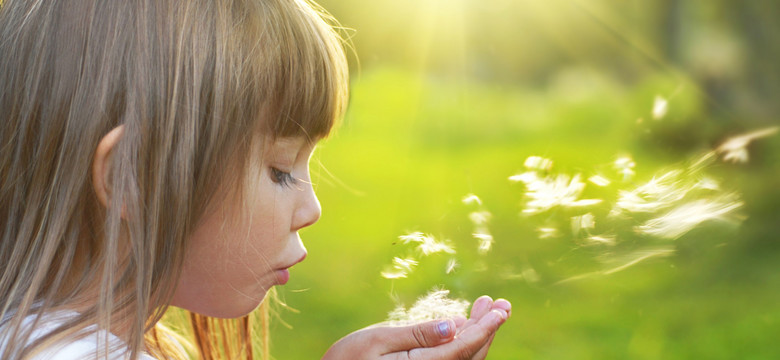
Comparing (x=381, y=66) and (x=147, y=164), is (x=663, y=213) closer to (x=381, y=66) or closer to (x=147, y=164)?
(x=147, y=164)

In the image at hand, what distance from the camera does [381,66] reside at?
357 centimetres

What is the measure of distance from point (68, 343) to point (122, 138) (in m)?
0.27

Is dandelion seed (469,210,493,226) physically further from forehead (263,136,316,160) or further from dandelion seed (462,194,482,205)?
forehead (263,136,316,160)

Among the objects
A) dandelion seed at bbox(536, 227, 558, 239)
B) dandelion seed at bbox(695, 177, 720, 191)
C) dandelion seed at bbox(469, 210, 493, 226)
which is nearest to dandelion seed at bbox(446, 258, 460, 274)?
dandelion seed at bbox(469, 210, 493, 226)

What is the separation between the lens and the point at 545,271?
223 cm

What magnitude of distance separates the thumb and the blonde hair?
1.07 ft

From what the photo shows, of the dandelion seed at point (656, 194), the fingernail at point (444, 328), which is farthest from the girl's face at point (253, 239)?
the dandelion seed at point (656, 194)

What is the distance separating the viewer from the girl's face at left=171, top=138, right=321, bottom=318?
1.13 metres

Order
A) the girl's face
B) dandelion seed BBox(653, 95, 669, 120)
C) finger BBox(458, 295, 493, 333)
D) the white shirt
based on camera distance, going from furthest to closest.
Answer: dandelion seed BBox(653, 95, 669, 120) < finger BBox(458, 295, 493, 333) < the girl's face < the white shirt

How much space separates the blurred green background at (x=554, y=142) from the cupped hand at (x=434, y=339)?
556mm

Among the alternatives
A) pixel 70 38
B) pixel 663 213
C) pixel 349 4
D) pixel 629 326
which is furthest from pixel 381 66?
pixel 70 38

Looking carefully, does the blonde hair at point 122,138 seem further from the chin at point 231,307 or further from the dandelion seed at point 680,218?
the dandelion seed at point 680,218

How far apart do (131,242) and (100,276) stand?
0.07 meters

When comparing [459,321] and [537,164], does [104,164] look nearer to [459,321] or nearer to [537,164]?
[459,321]
